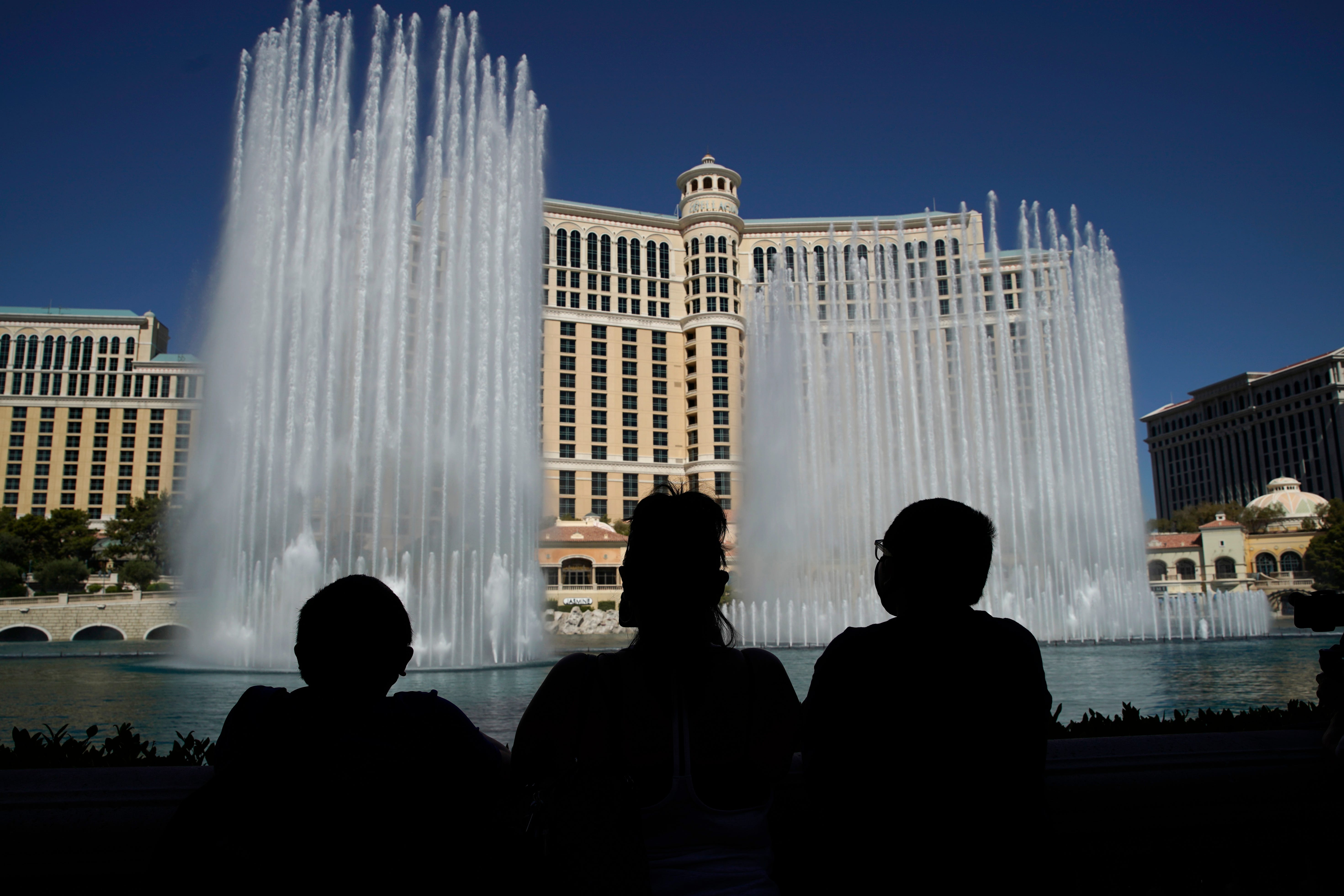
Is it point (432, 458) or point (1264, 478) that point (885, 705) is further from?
point (1264, 478)

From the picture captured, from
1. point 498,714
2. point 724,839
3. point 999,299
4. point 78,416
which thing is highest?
point 78,416

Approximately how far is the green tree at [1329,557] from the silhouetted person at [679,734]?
61628 mm

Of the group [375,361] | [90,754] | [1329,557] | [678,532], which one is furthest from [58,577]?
[1329,557]

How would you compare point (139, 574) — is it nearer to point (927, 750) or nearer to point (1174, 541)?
point (927, 750)

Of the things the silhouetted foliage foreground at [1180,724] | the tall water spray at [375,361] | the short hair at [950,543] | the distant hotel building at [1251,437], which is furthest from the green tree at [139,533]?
the distant hotel building at [1251,437]

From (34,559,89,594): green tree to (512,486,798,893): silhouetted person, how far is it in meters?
60.7

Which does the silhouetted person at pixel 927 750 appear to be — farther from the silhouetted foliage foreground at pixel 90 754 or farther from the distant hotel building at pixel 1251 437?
the distant hotel building at pixel 1251 437

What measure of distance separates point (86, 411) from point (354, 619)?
94618 millimetres

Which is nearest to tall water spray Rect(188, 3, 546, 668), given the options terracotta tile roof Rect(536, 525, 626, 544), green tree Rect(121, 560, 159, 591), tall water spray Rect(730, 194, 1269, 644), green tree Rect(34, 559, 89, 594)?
tall water spray Rect(730, 194, 1269, 644)

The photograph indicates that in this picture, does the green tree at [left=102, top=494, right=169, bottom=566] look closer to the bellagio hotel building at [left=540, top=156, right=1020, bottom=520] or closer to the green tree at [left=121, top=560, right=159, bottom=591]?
the green tree at [left=121, top=560, right=159, bottom=591]

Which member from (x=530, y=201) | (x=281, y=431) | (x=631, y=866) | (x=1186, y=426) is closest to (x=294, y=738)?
(x=631, y=866)

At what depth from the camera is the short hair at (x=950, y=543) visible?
82.5 inches

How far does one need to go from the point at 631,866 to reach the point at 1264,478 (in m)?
117

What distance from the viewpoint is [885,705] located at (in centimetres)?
193
